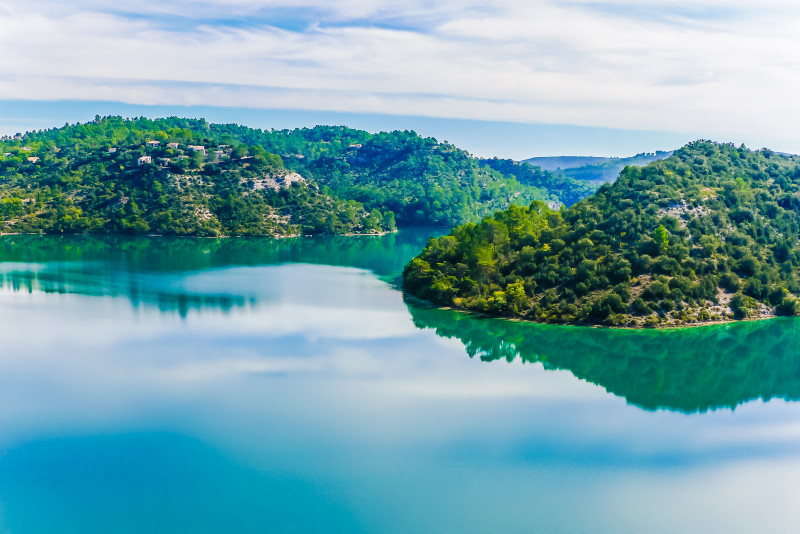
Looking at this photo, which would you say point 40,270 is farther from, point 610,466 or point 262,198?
point 610,466

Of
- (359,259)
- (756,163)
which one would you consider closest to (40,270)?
(359,259)

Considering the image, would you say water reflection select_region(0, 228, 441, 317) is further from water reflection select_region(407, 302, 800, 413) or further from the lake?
water reflection select_region(407, 302, 800, 413)

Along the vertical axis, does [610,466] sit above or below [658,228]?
below

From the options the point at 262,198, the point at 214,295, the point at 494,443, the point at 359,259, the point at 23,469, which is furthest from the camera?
the point at 262,198

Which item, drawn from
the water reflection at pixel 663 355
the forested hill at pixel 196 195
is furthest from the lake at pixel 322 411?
the forested hill at pixel 196 195

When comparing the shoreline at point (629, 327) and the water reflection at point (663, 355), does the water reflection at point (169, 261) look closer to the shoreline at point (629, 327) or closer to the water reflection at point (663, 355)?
the shoreline at point (629, 327)

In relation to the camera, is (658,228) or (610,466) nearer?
(610,466)

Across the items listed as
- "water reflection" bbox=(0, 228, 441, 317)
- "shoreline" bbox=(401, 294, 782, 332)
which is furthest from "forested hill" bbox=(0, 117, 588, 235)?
"shoreline" bbox=(401, 294, 782, 332)
